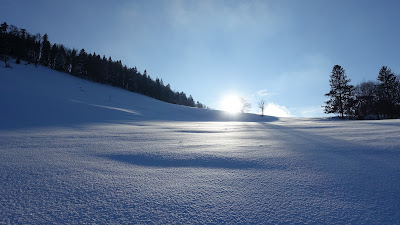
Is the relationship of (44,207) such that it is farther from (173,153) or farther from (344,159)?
(344,159)

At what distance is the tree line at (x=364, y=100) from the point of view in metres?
21.5

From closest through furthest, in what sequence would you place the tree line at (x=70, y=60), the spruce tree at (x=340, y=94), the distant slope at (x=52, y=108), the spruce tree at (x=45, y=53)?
the distant slope at (x=52, y=108) → the spruce tree at (x=340, y=94) → the tree line at (x=70, y=60) → the spruce tree at (x=45, y=53)

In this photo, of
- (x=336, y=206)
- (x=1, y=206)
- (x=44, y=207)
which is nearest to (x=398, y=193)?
(x=336, y=206)

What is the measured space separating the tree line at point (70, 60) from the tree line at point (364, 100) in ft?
159

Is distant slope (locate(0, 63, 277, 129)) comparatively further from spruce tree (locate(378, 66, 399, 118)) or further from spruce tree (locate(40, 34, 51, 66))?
spruce tree (locate(378, 66, 399, 118))

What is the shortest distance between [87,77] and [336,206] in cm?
5318

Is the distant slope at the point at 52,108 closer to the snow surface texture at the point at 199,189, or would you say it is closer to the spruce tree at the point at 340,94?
the snow surface texture at the point at 199,189

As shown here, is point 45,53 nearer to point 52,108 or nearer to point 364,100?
point 52,108

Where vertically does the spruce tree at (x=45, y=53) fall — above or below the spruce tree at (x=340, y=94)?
above

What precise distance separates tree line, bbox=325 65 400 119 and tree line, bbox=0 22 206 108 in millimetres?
48402

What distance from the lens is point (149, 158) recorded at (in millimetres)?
2107

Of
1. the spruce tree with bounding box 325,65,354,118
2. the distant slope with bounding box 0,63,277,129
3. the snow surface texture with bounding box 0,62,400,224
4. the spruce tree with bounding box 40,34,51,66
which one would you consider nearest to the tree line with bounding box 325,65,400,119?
the spruce tree with bounding box 325,65,354,118

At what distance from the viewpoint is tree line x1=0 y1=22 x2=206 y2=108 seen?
3228 cm

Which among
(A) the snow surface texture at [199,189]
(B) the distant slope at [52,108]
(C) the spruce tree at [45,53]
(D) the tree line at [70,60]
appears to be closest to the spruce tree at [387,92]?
(B) the distant slope at [52,108]
